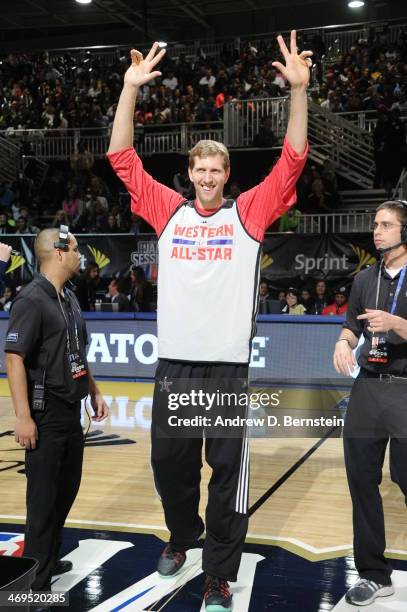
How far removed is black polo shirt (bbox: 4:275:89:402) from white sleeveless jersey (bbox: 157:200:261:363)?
1.84 feet

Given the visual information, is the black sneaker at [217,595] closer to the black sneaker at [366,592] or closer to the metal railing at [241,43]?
the black sneaker at [366,592]

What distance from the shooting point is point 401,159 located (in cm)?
1569

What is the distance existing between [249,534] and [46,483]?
1926 mm

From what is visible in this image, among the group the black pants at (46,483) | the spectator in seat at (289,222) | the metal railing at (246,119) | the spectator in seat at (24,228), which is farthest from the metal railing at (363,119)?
the black pants at (46,483)

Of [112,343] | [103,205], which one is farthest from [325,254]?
[103,205]

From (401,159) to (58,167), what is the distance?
897 centimetres

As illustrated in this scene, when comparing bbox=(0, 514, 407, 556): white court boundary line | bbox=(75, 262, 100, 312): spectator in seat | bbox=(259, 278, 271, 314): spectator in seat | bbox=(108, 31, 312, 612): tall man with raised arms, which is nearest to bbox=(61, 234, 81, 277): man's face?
bbox=(108, 31, 312, 612): tall man with raised arms

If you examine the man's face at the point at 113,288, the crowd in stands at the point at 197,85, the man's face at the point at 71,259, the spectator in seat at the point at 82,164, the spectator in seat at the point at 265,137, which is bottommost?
the man's face at the point at 113,288

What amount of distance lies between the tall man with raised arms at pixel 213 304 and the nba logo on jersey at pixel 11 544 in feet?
4.24

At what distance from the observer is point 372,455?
3.88m

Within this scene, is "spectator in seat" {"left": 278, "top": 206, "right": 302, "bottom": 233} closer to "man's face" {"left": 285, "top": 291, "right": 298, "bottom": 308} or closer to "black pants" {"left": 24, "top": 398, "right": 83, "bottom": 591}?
"man's face" {"left": 285, "top": 291, "right": 298, "bottom": 308}

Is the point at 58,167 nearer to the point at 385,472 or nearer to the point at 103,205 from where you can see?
the point at 103,205

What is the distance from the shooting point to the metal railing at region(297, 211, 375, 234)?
14.0 meters

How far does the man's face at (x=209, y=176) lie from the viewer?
380cm
